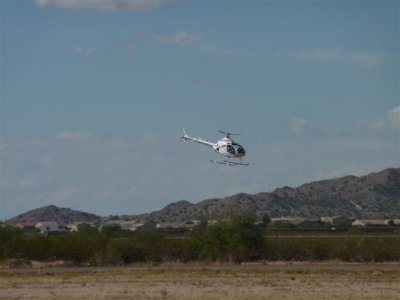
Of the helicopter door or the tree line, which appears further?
the tree line

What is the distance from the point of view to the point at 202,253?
79.2m

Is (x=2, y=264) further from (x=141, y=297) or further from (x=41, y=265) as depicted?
(x=141, y=297)

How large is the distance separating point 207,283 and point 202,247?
2701 centimetres

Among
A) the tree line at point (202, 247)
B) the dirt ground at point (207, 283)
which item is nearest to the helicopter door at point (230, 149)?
the dirt ground at point (207, 283)

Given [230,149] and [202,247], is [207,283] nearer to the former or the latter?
[230,149]

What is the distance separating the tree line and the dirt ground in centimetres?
1103

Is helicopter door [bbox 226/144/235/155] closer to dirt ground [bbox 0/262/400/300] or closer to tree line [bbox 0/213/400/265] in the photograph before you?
dirt ground [bbox 0/262/400/300]

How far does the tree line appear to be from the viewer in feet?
257

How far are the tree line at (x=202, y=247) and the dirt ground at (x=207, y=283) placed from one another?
11.0 m

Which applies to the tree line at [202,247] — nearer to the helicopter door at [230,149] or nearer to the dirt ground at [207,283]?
the helicopter door at [230,149]

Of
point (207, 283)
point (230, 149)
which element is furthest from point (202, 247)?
point (207, 283)

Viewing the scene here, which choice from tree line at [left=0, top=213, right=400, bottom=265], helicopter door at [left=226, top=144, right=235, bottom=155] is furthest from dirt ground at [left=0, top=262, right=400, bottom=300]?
tree line at [left=0, top=213, right=400, bottom=265]

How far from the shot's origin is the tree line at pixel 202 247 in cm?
7831

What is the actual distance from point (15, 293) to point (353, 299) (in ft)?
52.9
